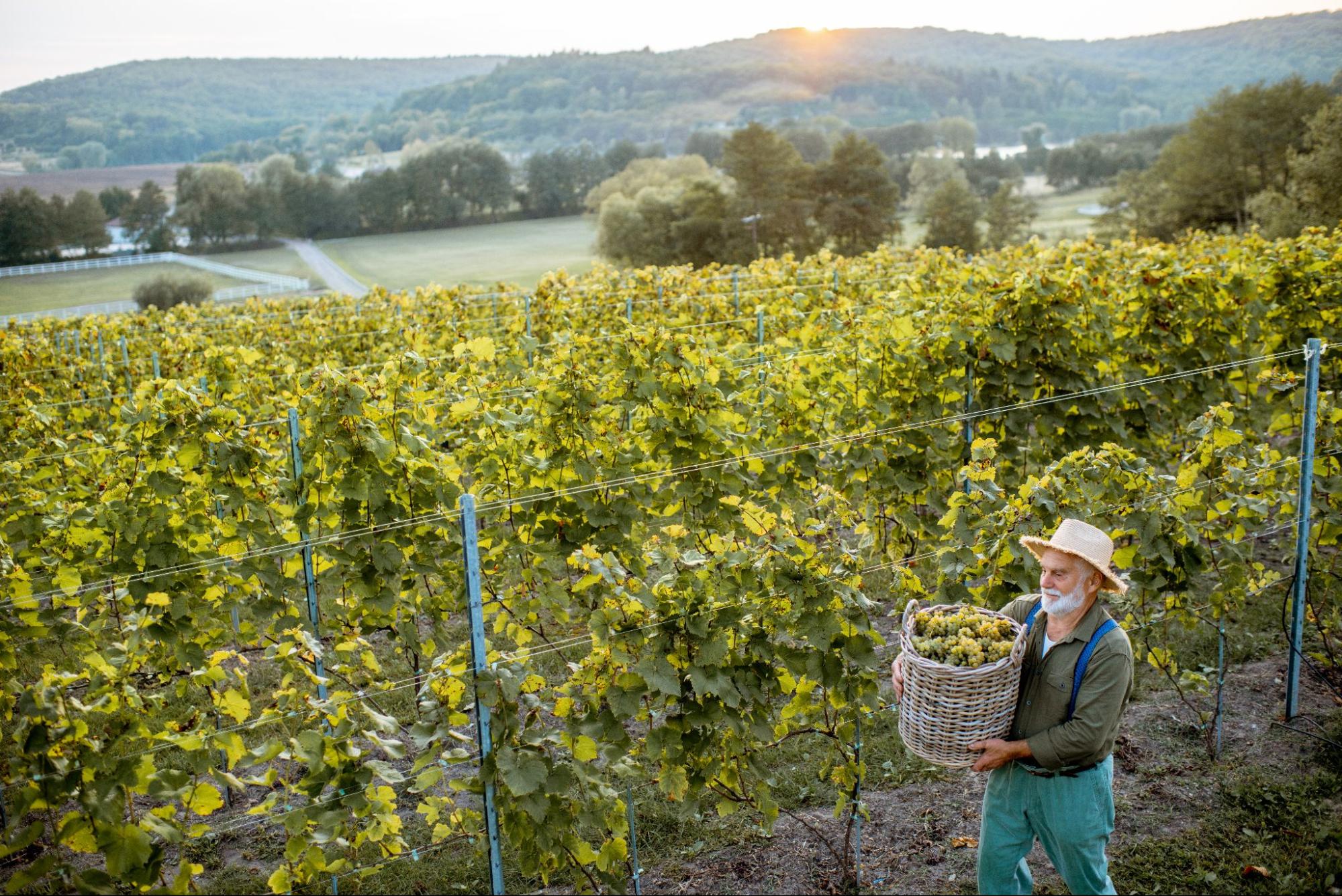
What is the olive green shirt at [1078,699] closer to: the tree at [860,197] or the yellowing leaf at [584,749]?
the yellowing leaf at [584,749]

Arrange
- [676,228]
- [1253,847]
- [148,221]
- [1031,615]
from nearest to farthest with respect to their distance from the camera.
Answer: [1031,615], [1253,847], [676,228], [148,221]

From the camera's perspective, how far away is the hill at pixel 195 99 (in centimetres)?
7500

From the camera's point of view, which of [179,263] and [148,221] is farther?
[148,221]

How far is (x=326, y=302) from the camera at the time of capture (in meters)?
15.4

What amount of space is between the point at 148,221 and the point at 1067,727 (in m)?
64.6

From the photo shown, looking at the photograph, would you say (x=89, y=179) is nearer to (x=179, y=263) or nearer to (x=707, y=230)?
(x=179, y=263)

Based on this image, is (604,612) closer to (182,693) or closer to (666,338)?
(182,693)

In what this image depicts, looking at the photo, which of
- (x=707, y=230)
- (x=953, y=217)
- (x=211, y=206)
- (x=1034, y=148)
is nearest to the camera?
(x=707, y=230)

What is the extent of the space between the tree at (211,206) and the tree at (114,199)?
2.81 m

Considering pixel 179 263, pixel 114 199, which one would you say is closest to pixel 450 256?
pixel 179 263

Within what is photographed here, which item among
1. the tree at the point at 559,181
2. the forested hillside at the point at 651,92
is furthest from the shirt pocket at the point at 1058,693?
the forested hillside at the point at 651,92

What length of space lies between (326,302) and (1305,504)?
1310 cm

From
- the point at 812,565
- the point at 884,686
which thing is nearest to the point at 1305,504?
the point at 884,686

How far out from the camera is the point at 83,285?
4738 cm
